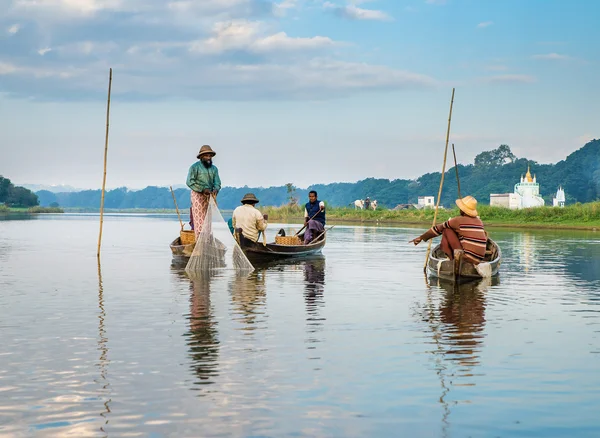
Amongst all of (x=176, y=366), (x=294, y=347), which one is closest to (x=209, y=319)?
(x=294, y=347)

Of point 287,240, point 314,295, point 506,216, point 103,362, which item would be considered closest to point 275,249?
point 287,240

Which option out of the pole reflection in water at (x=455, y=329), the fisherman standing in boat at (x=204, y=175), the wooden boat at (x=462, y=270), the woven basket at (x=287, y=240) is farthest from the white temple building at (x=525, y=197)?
the pole reflection in water at (x=455, y=329)

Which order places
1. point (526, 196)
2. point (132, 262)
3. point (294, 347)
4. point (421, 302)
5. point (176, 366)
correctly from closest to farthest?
point (176, 366), point (294, 347), point (421, 302), point (132, 262), point (526, 196)

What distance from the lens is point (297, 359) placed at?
7941mm

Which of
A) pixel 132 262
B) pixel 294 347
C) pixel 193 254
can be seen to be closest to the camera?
pixel 294 347

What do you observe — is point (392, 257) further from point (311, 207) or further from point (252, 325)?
point (252, 325)

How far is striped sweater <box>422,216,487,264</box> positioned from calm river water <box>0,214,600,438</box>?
70 cm

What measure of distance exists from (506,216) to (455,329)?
4950cm

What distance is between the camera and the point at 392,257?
23438 millimetres

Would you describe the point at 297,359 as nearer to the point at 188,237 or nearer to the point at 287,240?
the point at 188,237

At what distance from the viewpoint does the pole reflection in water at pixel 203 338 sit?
7344 mm

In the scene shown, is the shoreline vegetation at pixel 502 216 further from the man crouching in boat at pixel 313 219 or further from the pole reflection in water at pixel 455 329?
the pole reflection in water at pixel 455 329

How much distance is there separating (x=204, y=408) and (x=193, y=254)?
11.4 m

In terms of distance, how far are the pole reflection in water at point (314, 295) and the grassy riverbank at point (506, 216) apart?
33.0m
